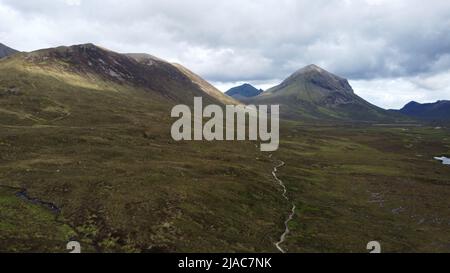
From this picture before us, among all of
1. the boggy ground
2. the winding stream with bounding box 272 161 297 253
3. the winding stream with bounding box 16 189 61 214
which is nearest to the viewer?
the winding stream with bounding box 272 161 297 253

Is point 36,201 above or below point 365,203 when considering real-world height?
above

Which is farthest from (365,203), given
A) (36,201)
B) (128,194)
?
(36,201)

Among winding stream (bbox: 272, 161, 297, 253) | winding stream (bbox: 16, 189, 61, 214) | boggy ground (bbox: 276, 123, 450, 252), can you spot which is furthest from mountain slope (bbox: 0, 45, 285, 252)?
boggy ground (bbox: 276, 123, 450, 252)

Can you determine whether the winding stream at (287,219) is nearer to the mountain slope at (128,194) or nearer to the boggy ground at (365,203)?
the boggy ground at (365,203)

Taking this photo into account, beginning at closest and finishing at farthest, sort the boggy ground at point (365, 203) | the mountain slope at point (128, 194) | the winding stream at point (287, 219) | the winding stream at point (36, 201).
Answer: the mountain slope at point (128, 194) < the winding stream at point (287, 219) < the winding stream at point (36, 201) < the boggy ground at point (365, 203)

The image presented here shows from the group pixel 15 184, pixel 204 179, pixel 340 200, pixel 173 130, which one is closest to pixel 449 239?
pixel 340 200

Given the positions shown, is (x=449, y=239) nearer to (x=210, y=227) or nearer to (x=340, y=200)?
(x=340, y=200)

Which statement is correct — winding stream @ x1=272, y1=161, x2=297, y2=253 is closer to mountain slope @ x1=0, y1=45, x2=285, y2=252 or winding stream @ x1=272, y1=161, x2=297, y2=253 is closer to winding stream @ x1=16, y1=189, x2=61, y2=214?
mountain slope @ x1=0, y1=45, x2=285, y2=252

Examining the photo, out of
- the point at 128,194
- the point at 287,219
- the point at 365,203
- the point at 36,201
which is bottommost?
the point at 365,203

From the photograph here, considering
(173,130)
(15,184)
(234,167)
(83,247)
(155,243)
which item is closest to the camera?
(83,247)

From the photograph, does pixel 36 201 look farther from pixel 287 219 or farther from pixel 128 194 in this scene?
pixel 287 219

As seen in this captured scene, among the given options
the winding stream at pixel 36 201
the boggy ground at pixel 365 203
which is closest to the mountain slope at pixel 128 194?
the winding stream at pixel 36 201
